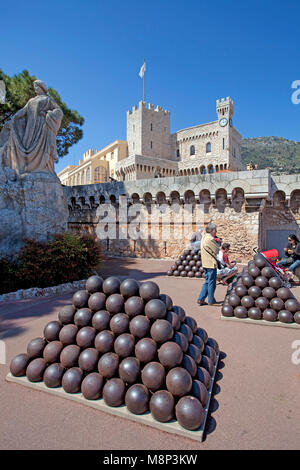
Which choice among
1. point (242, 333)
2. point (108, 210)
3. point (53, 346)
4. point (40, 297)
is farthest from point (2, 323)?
point (108, 210)

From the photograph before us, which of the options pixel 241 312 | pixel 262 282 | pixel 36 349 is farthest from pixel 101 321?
pixel 262 282

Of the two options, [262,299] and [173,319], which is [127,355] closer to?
[173,319]

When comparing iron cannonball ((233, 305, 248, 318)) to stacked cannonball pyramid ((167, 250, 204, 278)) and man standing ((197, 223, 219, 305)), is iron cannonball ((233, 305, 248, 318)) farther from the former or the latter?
stacked cannonball pyramid ((167, 250, 204, 278))

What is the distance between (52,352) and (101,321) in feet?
2.04

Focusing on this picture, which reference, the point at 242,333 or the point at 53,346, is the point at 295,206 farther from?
the point at 53,346

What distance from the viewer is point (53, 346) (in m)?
2.59

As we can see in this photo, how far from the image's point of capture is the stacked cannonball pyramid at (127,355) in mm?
2080

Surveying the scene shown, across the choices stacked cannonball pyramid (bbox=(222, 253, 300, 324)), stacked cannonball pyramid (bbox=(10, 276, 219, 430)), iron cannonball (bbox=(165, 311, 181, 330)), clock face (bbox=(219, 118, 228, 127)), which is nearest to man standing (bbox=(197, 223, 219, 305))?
stacked cannonball pyramid (bbox=(222, 253, 300, 324))

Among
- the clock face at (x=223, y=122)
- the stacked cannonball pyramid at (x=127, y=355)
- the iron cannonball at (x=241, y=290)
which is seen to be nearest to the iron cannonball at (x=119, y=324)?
the stacked cannonball pyramid at (x=127, y=355)

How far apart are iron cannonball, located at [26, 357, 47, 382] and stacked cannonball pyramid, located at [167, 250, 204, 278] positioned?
6.21 metres

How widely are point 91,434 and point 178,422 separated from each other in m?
0.68

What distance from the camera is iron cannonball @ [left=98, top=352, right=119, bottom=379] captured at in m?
2.24

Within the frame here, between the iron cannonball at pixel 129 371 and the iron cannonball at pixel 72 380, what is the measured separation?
47 centimetres

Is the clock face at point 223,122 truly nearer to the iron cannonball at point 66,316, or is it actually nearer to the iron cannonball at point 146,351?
the iron cannonball at point 66,316
